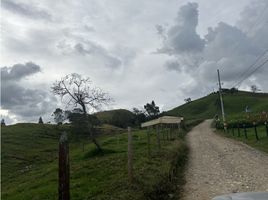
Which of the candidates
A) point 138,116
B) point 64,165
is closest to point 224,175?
point 64,165

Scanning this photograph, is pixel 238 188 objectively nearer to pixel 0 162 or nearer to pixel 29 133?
pixel 0 162

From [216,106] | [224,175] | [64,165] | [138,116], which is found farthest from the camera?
[216,106]

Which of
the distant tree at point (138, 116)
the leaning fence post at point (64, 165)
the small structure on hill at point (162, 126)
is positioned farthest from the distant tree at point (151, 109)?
the leaning fence post at point (64, 165)

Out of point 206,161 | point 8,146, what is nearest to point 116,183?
point 206,161

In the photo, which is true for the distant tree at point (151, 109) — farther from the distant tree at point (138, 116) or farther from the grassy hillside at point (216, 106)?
the grassy hillside at point (216, 106)

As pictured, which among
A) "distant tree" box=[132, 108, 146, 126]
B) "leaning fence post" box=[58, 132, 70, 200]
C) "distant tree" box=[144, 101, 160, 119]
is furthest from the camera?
"distant tree" box=[144, 101, 160, 119]

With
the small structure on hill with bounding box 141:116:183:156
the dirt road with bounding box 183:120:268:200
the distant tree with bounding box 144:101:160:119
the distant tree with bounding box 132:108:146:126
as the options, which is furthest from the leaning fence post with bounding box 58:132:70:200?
the distant tree with bounding box 144:101:160:119

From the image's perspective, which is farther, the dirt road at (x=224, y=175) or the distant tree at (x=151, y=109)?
the distant tree at (x=151, y=109)

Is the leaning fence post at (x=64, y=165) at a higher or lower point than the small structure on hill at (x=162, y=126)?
lower

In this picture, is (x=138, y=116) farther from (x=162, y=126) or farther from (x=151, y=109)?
(x=162, y=126)

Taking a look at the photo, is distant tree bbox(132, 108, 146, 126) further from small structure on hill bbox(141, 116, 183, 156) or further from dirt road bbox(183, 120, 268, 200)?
dirt road bbox(183, 120, 268, 200)

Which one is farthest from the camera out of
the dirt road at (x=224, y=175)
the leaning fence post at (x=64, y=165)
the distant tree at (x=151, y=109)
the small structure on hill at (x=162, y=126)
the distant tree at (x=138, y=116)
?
the distant tree at (x=151, y=109)

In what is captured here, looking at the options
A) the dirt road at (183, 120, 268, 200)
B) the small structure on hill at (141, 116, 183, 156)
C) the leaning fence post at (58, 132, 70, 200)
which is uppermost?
the small structure on hill at (141, 116, 183, 156)

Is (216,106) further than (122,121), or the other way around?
(216,106)
